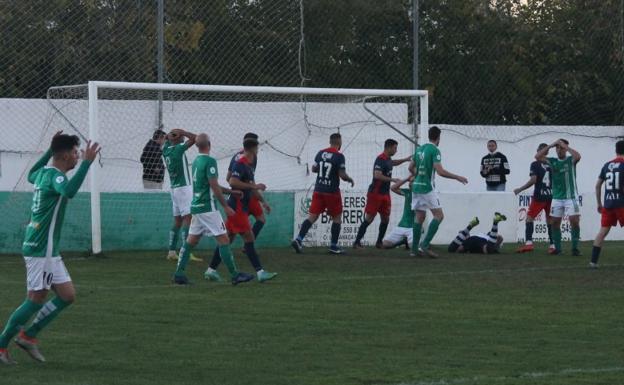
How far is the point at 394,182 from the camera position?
23125mm

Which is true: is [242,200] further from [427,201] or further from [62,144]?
[62,144]

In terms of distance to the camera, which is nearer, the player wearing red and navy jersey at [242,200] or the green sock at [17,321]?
the green sock at [17,321]

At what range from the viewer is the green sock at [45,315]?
384 inches

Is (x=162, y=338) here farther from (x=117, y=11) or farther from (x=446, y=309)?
(x=117, y=11)

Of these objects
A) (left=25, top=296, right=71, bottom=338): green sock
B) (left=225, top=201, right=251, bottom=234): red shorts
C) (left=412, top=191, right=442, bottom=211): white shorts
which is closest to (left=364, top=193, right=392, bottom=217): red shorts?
(left=412, top=191, right=442, bottom=211): white shorts

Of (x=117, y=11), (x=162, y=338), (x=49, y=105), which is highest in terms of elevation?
(x=117, y=11)

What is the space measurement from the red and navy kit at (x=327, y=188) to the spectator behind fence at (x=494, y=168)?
6761 millimetres

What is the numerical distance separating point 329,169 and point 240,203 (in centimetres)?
485

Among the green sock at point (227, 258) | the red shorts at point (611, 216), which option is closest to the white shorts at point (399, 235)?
the red shorts at point (611, 216)

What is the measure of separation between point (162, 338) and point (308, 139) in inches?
648

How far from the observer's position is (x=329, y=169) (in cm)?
2170

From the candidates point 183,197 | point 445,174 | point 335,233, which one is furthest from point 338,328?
point 335,233

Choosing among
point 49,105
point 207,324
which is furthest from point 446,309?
point 49,105

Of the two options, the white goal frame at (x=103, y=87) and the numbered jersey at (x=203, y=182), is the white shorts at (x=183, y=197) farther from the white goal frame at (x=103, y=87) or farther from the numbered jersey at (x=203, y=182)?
the numbered jersey at (x=203, y=182)
